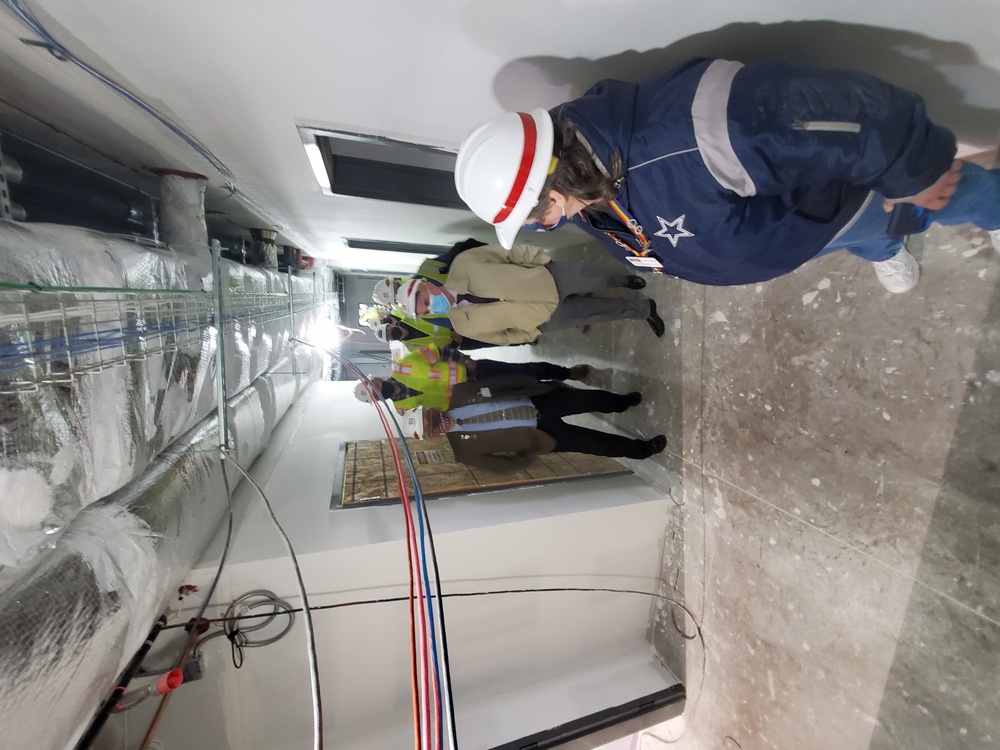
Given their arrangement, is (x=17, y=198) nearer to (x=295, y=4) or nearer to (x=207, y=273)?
(x=207, y=273)

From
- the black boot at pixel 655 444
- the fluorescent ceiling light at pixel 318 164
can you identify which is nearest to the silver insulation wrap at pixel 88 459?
the fluorescent ceiling light at pixel 318 164

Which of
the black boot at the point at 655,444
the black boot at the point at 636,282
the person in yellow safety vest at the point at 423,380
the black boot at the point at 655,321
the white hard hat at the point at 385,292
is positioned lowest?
the black boot at the point at 655,444

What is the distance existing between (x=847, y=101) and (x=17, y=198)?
2.58 m

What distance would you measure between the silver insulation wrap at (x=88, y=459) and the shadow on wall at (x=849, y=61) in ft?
4.45

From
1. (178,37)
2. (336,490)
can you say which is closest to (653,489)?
(336,490)

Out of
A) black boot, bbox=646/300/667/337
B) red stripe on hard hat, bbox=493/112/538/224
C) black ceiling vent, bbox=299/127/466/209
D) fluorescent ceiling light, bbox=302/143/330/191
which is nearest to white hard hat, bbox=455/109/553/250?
red stripe on hard hat, bbox=493/112/538/224

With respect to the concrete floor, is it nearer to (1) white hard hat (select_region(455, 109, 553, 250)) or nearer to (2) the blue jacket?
(2) the blue jacket

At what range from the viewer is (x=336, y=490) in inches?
99.4

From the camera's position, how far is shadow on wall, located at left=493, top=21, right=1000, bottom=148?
1128mm

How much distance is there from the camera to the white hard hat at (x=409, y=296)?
7.89 feet

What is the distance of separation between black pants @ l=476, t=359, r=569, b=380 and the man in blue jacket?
136 centimetres

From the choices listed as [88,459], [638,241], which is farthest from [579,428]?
[88,459]

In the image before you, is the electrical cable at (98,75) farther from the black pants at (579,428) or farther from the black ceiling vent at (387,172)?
the black pants at (579,428)

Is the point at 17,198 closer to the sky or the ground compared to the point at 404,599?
closer to the sky
